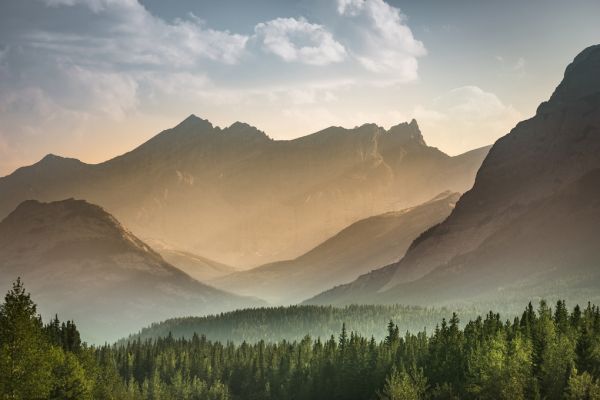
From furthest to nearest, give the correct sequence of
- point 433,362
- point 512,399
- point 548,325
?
point 433,362 → point 548,325 → point 512,399

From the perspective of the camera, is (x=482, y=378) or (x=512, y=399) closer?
(x=512, y=399)

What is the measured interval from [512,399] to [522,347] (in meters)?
24.1

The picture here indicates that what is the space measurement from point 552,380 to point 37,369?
9413cm

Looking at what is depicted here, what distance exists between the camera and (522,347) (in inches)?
6255

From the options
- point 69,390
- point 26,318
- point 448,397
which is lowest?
point 448,397

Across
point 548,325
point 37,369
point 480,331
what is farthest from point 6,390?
point 480,331

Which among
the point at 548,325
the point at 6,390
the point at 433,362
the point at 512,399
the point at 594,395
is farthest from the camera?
the point at 433,362

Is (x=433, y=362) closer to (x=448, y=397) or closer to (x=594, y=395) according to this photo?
(x=448, y=397)

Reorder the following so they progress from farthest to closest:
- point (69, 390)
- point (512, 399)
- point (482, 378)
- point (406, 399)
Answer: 1. point (406, 399)
2. point (482, 378)
3. point (512, 399)
4. point (69, 390)

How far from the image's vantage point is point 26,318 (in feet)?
277

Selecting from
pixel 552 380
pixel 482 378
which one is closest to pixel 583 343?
pixel 552 380

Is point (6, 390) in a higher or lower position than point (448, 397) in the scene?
higher

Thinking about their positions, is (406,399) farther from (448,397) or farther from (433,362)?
(433,362)

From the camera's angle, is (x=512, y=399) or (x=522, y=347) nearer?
(x=512, y=399)
